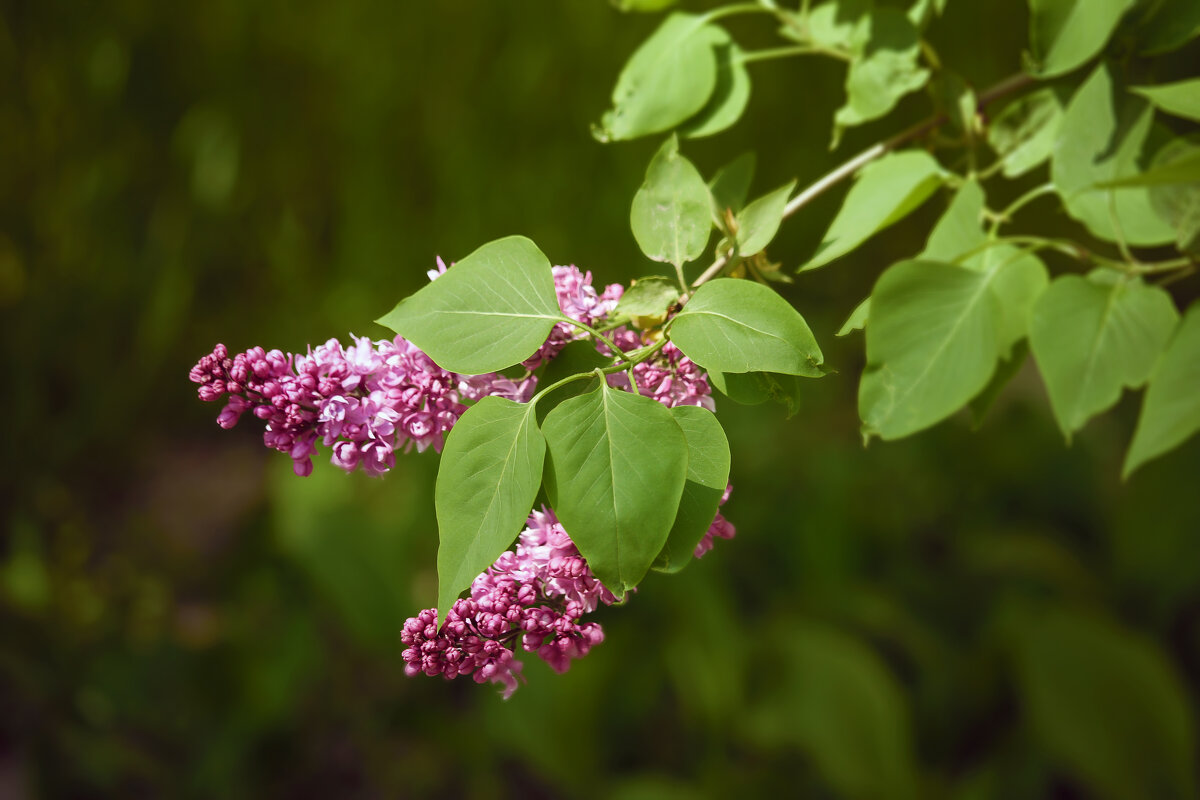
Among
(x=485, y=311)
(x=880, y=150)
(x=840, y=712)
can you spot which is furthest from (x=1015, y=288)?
(x=840, y=712)

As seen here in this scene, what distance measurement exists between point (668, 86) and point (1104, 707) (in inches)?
37.6

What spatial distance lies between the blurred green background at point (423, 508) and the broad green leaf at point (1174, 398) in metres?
0.83

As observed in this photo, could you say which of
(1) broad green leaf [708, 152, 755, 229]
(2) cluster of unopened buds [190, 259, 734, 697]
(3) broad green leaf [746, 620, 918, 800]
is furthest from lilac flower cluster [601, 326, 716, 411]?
(3) broad green leaf [746, 620, 918, 800]

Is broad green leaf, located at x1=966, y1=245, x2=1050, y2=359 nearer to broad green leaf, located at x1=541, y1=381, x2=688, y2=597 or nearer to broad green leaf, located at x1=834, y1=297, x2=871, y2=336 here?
broad green leaf, located at x1=834, y1=297, x2=871, y2=336

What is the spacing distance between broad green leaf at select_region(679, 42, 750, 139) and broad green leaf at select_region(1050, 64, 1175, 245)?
15cm

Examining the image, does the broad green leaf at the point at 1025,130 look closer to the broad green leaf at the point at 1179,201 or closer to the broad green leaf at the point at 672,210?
the broad green leaf at the point at 1179,201

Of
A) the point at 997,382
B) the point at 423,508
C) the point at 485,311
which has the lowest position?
the point at 423,508

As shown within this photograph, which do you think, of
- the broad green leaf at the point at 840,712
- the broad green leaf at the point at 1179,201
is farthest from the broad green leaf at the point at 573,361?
the broad green leaf at the point at 840,712

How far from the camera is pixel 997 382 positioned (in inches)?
15.6

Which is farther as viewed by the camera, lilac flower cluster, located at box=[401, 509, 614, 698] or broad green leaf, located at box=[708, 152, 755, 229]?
broad green leaf, located at box=[708, 152, 755, 229]

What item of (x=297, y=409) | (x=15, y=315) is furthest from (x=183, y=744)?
(x=297, y=409)

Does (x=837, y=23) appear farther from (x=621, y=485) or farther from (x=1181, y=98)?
(x=621, y=485)

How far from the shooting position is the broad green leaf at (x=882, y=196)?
0.40m

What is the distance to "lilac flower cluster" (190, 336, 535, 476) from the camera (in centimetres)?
32
